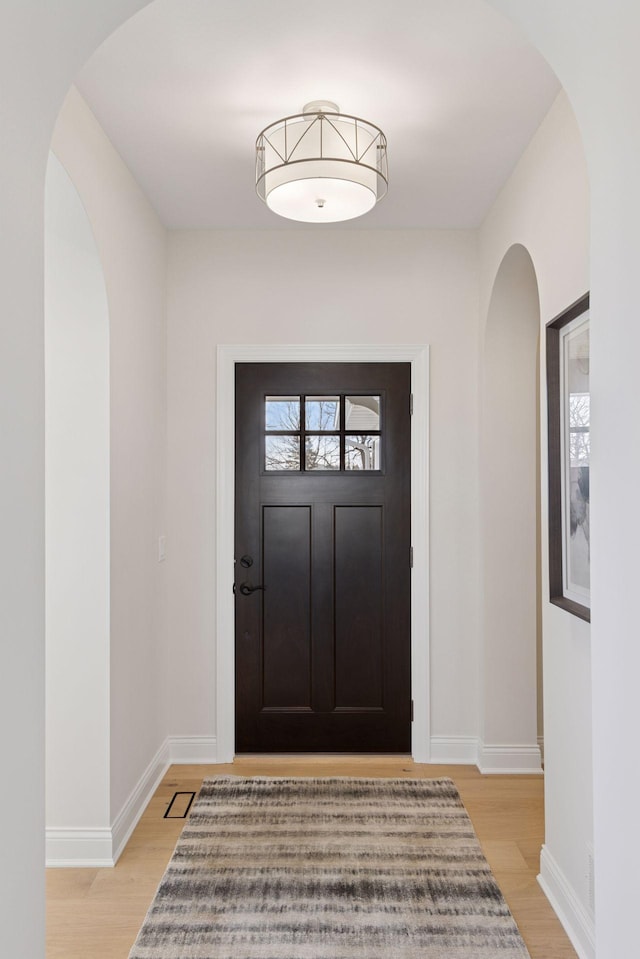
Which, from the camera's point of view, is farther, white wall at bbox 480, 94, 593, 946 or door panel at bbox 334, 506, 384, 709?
door panel at bbox 334, 506, 384, 709

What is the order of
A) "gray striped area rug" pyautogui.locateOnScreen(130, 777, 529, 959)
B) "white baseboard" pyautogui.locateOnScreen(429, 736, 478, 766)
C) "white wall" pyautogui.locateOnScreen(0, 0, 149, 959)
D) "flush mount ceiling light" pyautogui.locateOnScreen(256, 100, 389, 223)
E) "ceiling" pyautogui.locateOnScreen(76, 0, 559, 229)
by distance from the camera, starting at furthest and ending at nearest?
"white baseboard" pyautogui.locateOnScreen(429, 736, 478, 766), "flush mount ceiling light" pyautogui.locateOnScreen(256, 100, 389, 223), "gray striped area rug" pyautogui.locateOnScreen(130, 777, 529, 959), "ceiling" pyautogui.locateOnScreen(76, 0, 559, 229), "white wall" pyautogui.locateOnScreen(0, 0, 149, 959)

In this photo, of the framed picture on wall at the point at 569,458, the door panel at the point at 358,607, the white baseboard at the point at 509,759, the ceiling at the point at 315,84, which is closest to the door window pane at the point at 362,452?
the door panel at the point at 358,607

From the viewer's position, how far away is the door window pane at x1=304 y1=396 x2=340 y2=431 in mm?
3746

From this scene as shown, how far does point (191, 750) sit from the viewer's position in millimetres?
3664

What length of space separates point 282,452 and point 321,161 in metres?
1.66

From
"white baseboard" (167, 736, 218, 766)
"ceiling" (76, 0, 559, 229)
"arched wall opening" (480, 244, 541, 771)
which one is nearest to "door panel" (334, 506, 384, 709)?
"arched wall opening" (480, 244, 541, 771)

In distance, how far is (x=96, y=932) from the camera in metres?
2.22

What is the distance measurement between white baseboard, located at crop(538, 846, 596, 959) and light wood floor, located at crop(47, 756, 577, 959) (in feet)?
0.09

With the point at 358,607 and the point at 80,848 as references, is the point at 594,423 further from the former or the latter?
the point at 358,607

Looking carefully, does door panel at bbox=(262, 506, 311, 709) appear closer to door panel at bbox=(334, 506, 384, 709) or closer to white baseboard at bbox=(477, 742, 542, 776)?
door panel at bbox=(334, 506, 384, 709)

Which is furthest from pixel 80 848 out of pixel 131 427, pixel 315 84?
pixel 315 84

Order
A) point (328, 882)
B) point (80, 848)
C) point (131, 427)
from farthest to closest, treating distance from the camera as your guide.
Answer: point (131, 427)
point (80, 848)
point (328, 882)

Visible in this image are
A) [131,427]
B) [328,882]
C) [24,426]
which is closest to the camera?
[24,426]

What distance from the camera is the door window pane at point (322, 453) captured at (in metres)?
3.74
